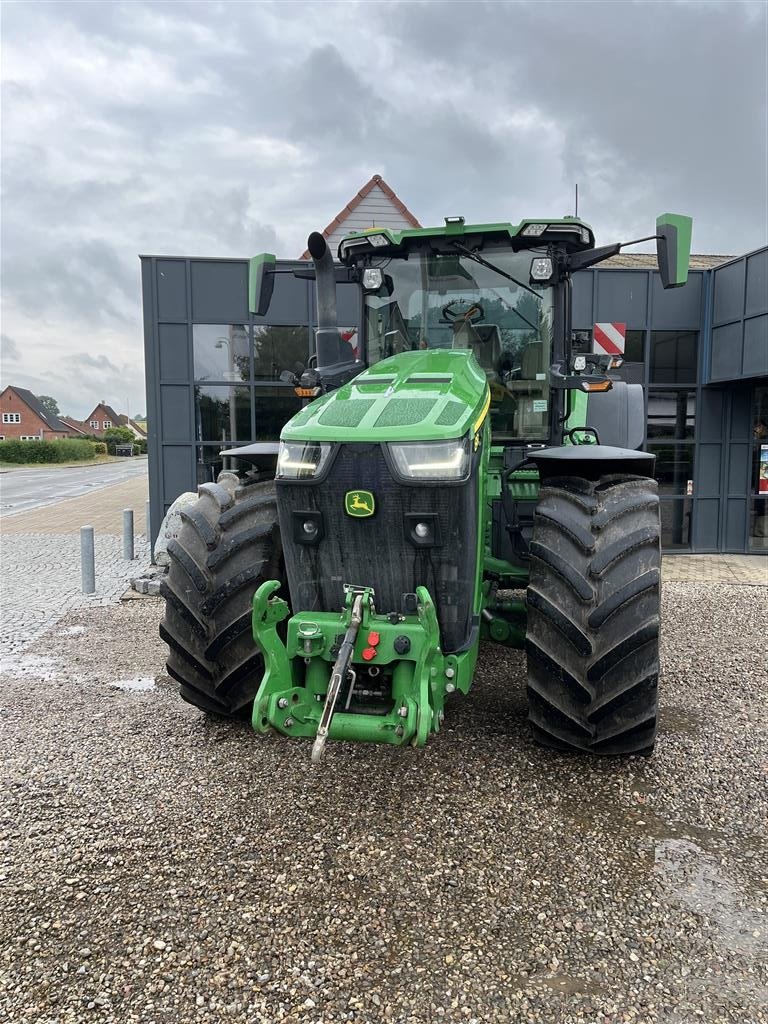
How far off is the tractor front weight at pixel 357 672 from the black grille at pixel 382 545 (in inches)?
4.2

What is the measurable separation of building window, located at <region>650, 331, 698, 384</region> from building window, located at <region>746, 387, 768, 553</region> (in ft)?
3.72

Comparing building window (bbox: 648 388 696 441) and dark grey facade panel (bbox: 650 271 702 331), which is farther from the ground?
dark grey facade panel (bbox: 650 271 702 331)

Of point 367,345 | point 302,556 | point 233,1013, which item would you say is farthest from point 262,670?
point 367,345

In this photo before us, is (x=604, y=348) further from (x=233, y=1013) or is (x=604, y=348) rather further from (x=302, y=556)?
(x=233, y=1013)

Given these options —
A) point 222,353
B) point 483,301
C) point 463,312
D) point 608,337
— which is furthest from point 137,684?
point 608,337

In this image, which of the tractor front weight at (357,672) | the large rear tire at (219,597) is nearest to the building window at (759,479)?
the large rear tire at (219,597)

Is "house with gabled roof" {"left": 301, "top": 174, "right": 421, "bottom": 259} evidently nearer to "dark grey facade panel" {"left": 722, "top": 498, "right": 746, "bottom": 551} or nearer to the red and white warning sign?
the red and white warning sign

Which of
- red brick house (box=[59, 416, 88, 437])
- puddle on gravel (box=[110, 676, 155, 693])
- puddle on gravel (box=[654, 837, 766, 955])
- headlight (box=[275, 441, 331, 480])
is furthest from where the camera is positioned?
red brick house (box=[59, 416, 88, 437])

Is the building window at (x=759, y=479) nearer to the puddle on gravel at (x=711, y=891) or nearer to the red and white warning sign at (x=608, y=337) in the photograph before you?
the red and white warning sign at (x=608, y=337)

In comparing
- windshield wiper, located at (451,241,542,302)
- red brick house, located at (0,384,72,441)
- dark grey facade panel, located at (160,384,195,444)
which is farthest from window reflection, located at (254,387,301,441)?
red brick house, located at (0,384,72,441)

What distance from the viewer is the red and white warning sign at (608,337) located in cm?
1101

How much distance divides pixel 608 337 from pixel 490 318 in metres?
6.95

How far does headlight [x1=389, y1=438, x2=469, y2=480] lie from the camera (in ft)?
10.8

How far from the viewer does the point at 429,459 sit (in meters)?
3.29
